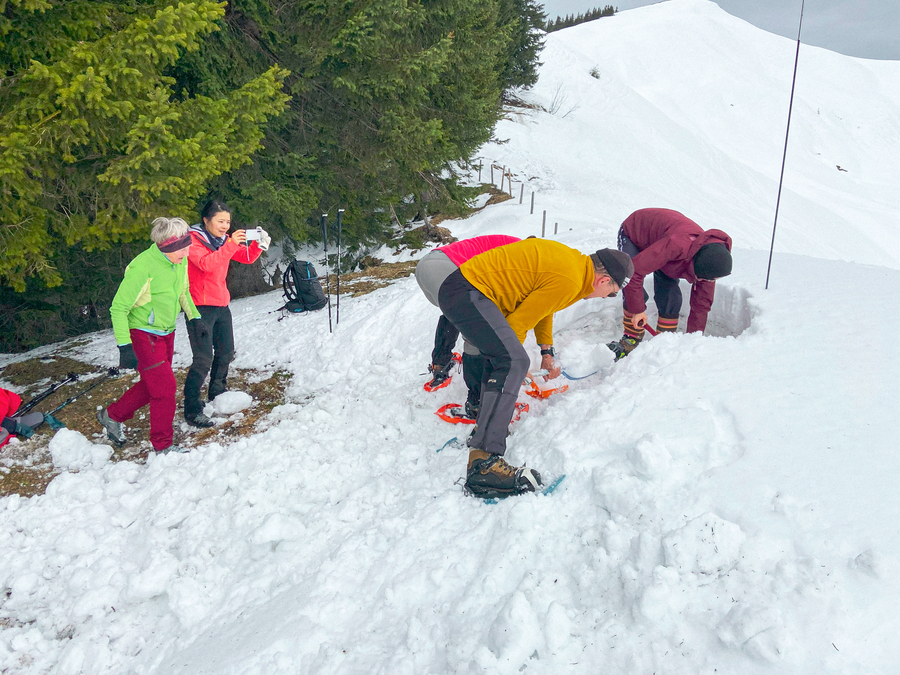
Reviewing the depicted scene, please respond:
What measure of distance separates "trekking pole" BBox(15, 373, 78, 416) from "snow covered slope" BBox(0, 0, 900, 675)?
1.17 m

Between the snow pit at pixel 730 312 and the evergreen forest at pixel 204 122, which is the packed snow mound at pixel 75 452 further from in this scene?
the snow pit at pixel 730 312

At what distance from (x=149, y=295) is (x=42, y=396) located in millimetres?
2287

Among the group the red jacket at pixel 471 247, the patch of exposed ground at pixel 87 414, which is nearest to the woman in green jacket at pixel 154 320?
the patch of exposed ground at pixel 87 414

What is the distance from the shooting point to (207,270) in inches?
181

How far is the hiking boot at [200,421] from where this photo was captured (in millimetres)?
4770

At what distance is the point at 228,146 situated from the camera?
647cm

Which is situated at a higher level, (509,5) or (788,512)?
(509,5)

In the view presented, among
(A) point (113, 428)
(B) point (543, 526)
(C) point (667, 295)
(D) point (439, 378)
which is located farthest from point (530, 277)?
(A) point (113, 428)

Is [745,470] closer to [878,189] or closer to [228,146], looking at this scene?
[228,146]

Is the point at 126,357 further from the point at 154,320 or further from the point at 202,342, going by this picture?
the point at 202,342

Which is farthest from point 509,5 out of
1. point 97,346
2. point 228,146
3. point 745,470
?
point 745,470

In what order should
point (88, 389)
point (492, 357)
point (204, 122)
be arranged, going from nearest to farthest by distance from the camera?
point (492, 357), point (88, 389), point (204, 122)

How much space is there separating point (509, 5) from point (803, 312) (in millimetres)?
23767

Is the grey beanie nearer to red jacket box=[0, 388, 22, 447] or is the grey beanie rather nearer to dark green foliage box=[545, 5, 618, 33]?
red jacket box=[0, 388, 22, 447]
